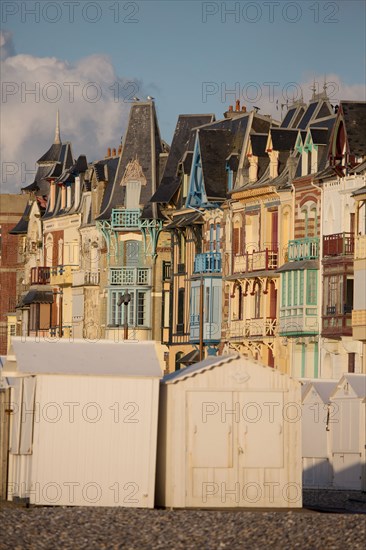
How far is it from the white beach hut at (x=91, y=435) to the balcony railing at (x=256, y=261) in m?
36.6

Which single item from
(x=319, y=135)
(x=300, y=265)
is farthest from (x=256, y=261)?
(x=319, y=135)

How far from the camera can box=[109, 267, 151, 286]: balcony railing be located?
87.9 metres

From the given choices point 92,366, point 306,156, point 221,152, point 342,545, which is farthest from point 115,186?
point 342,545

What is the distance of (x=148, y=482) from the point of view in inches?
1358

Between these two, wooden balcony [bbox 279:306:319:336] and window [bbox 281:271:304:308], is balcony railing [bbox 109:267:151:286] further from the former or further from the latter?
wooden balcony [bbox 279:306:319:336]

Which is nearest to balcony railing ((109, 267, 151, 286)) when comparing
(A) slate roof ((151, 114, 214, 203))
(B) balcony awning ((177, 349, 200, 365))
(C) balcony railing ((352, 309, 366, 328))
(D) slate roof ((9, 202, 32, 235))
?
(A) slate roof ((151, 114, 214, 203))

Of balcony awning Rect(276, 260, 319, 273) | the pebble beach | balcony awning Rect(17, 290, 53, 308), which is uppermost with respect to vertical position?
balcony awning Rect(17, 290, 53, 308)

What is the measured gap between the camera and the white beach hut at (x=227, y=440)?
3481 centimetres

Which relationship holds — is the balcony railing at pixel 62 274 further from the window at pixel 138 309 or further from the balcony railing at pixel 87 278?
the window at pixel 138 309

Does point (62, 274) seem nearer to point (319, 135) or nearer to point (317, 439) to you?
point (319, 135)

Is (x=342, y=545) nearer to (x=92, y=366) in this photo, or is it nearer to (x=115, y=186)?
(x=92, y=366)

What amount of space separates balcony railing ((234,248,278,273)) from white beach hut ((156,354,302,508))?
3595 centimetres

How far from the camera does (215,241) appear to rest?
78.0 m

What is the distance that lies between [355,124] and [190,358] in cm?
1811
